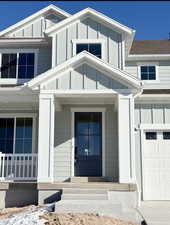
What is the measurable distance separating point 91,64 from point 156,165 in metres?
4.24

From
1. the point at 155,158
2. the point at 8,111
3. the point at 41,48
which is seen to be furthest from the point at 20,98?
the point at 155,158

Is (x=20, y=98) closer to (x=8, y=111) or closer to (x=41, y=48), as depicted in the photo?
(x=8, y=111)

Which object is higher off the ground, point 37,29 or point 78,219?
point 37,29

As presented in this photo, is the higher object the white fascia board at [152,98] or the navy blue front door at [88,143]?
the white fascia board at [152,98]

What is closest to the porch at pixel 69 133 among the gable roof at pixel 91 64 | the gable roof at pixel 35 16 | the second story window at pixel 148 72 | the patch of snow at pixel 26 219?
the gable roof at pixel 91 64

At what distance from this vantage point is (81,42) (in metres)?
11.1

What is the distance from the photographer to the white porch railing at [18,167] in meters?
9.45

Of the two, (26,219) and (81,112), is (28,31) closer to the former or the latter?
(81,112)

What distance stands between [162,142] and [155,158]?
609mm

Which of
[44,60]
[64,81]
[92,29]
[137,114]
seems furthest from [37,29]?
[137,114]

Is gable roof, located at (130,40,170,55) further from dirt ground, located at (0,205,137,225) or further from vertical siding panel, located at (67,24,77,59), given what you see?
dirt ground, located at (0,205,137,225)

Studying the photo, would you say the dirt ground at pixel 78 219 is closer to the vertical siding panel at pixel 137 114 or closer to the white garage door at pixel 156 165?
the white garage door at pixel 156 165

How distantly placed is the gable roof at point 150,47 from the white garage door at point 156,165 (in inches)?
148

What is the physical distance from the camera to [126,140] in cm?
873
